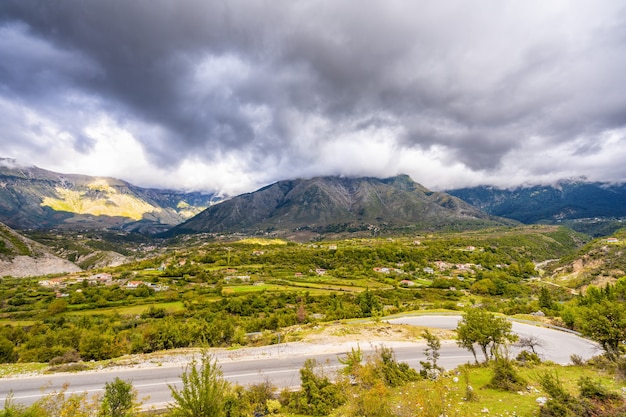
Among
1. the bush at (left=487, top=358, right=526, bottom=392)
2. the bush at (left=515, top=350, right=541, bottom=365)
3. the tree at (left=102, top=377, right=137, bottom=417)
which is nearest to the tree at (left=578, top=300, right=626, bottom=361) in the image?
the bush at (left=515, top=350, right=541, bottom=365)

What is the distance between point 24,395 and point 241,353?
1445 cm

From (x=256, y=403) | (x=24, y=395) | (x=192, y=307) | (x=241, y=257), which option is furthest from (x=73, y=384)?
(x=241, y=257)

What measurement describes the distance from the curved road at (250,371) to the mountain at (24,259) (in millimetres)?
155418

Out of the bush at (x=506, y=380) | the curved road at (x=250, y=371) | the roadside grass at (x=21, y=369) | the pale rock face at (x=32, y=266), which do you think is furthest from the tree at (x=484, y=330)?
the pale rock face at (x=32, y=266)

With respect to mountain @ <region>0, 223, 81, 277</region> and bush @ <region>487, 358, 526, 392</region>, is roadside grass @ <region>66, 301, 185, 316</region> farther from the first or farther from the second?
mountain @ <region>0, 223, 81, 277</region>

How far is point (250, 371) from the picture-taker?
22281 mm

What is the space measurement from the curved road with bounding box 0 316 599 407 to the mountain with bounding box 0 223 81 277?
510 ft

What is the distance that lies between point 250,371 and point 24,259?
183 metres

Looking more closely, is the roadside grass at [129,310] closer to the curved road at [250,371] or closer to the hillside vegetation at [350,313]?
the hillside vegetation at [350,313]

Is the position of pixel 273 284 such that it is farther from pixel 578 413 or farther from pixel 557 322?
pixel 578 413

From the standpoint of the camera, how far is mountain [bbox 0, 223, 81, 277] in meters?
132

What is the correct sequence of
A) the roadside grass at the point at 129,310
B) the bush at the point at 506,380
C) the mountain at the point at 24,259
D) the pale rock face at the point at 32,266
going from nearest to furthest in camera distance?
the bush at the point at 506,380 → the roadside grass at the point at 129,310 → the pale rock face at the point at 32,266 → the mountain at the point at 24,259

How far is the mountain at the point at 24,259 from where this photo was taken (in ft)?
432

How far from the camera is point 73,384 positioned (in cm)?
1961
